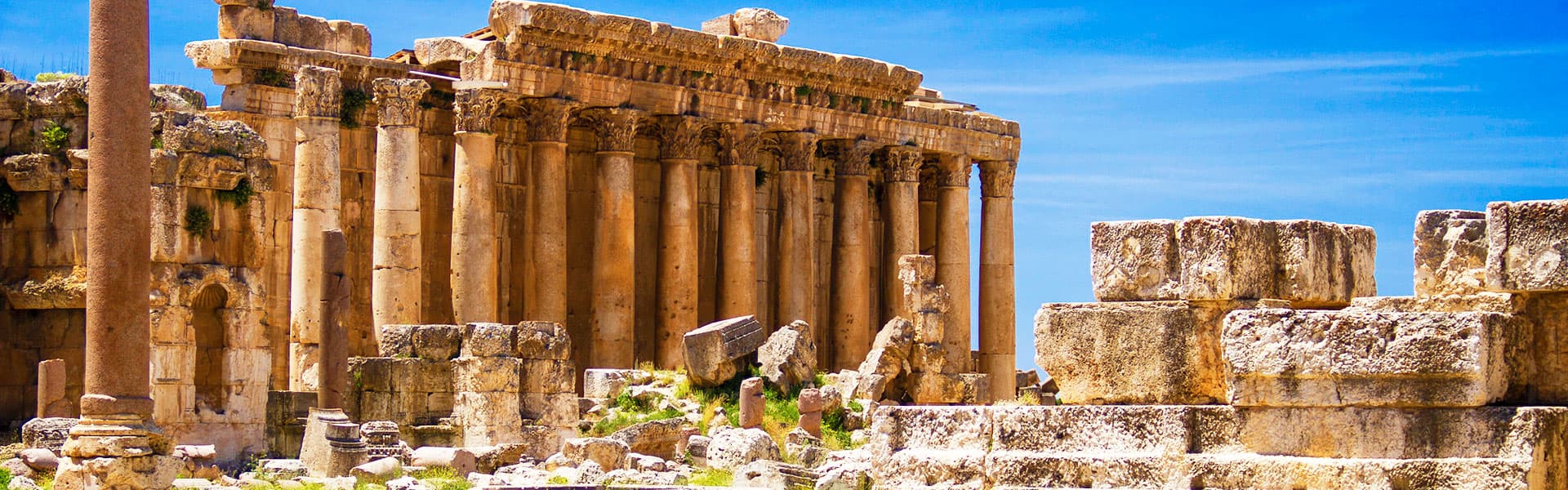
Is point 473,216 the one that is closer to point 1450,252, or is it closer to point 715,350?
point 715,350

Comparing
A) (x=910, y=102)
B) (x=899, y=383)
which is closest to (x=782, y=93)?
(x=910, y=102)

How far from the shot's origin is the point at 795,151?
4150 centimetres

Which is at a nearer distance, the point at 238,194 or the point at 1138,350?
the point at 1138,350

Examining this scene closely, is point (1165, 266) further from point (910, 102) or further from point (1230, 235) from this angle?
point (910, 102)

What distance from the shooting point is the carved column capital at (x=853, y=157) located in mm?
42781

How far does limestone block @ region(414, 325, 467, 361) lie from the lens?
28.1 m

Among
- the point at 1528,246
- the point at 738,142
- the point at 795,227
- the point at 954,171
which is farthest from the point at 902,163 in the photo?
the point at 1528,246

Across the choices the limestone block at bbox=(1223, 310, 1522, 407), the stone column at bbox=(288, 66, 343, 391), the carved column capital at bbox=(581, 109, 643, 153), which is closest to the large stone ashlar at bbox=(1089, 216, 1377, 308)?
the limestone block at bbox=(1223, 310, 1522, 407)

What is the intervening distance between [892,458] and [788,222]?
27.4 m

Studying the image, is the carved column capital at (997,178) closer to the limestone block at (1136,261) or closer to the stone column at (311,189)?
the stone column at (311,189)

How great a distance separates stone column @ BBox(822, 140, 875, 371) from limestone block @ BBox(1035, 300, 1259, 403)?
93.9ft

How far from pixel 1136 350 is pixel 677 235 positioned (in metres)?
25.5

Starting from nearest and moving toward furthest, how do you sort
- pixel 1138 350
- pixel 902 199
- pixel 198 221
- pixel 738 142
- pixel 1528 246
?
pixel 1528 246
pixel 1138 350
pixel 198 221
pixel 738 142
pixel 902 199

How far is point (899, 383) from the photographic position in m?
33.0
